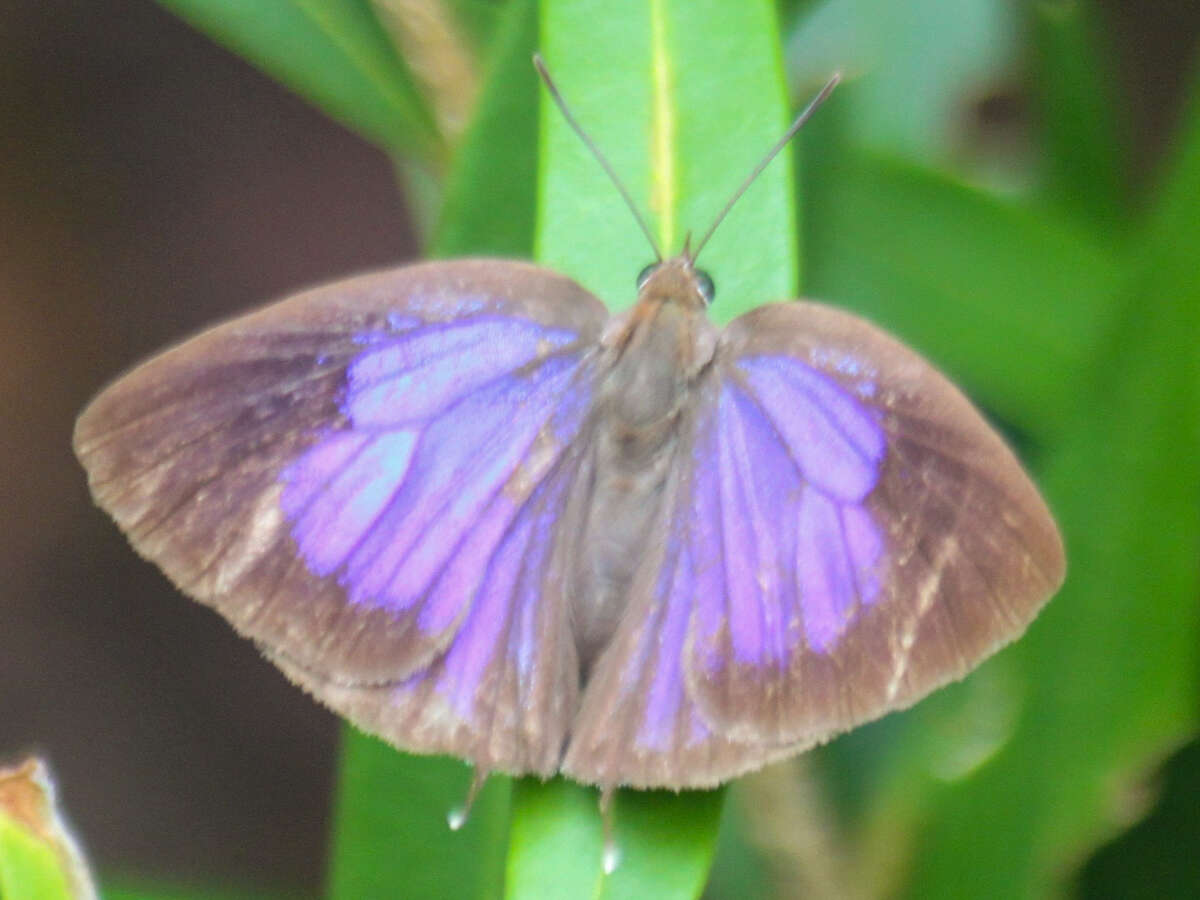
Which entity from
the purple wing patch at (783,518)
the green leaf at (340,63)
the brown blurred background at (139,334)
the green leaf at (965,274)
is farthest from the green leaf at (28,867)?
the brown blurred background at (139,334)

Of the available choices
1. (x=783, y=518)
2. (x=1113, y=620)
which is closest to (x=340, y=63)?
(x=783, y=518)

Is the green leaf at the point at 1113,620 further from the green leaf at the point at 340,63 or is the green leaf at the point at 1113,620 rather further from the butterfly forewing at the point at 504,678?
the green leaf at the point at 340,63

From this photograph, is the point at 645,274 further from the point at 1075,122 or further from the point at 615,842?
the point at 1075,122

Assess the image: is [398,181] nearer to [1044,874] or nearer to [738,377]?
[738,377]

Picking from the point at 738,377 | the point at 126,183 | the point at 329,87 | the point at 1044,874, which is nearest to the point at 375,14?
the point at 329,87

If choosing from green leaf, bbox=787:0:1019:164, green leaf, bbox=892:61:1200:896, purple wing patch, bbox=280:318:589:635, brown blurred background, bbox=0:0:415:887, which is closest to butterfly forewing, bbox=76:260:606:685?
purple wing patch, bbox=280:318:589:635
